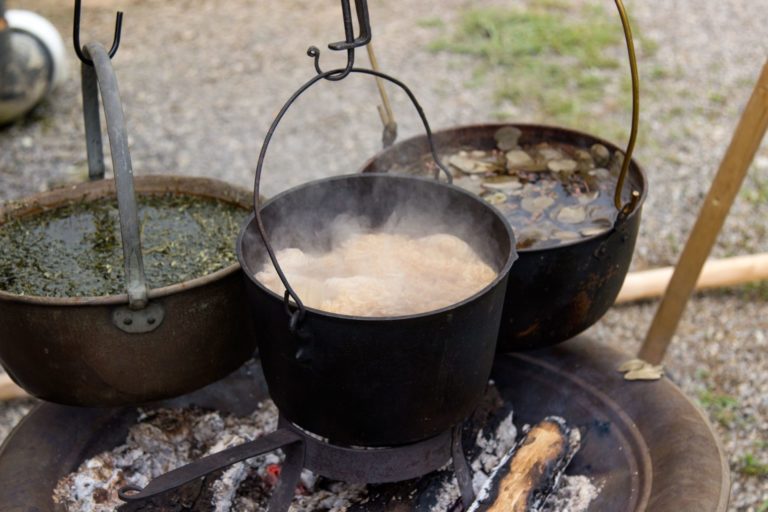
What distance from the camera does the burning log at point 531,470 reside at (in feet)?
7.95

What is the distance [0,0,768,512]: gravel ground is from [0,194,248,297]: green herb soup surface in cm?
172

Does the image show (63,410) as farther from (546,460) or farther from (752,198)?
(752,198)

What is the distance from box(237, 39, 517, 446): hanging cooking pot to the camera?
1.98 meters

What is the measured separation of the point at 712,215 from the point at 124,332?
2.48m

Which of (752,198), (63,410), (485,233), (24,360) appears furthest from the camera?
(752,198)

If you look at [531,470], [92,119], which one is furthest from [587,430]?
[92,119]

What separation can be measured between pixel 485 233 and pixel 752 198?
388cm

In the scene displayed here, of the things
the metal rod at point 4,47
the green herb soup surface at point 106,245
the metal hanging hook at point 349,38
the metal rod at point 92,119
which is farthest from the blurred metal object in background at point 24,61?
the metal hanging hook at point 349,38

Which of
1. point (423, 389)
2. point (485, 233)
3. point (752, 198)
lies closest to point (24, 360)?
point (423, 389)

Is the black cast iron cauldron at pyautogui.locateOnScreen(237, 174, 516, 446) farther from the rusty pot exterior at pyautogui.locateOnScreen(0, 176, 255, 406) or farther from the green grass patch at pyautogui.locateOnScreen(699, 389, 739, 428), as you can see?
the green grass patch at pyautogui.locateOnScreen(699, 389, 739, 428)

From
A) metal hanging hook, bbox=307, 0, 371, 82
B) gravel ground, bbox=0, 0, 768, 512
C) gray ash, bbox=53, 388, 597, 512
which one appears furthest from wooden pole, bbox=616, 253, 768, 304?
metal hanging hook, bbox=307, 0, 371, 82

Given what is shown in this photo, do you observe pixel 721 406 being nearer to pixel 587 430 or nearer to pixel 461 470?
pixel 587 430

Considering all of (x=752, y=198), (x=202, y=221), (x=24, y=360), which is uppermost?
(x=202, y=221)

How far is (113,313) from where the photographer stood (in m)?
2.21
